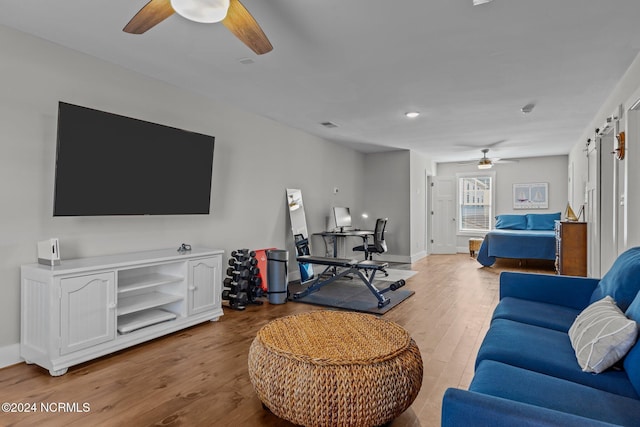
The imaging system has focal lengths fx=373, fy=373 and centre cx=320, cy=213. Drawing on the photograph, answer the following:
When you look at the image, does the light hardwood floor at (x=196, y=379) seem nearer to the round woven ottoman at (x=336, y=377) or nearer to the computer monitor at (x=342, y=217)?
the round woven ottoman at (x=336, y=377)

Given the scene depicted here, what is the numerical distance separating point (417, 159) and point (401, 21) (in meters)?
5.98

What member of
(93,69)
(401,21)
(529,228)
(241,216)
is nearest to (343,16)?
(401,21)

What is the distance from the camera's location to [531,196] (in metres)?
8.96

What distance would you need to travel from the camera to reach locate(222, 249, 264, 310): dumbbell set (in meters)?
4.19

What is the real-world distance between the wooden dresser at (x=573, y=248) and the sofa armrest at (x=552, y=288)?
115 inches

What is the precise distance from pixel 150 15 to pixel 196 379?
2228mm

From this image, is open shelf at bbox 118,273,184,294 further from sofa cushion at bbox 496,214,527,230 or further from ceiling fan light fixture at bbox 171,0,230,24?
sofa cushion at bbox 496,214,527,230

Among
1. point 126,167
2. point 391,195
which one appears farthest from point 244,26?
point 391,195

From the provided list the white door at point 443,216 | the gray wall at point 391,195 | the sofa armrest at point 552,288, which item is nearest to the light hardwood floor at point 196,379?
the sofa armrest at point 552,288

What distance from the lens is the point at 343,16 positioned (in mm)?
2449

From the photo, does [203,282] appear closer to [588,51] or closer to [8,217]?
[8,217]

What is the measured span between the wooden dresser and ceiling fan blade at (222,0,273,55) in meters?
4.87

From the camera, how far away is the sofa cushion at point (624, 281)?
1908 mm

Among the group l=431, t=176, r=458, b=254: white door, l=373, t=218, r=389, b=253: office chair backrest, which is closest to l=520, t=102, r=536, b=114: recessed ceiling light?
l=373, t=218, r=389, b=253: office chair backrest
